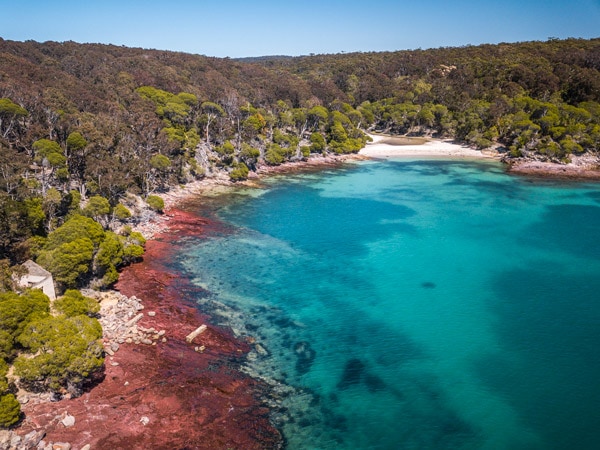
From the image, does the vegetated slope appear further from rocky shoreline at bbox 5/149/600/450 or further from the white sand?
rocky shoreline at bbox 5/149/600/450

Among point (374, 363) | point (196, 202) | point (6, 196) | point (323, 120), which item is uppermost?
point (323, 120)

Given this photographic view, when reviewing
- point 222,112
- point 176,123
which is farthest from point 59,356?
point 222,112

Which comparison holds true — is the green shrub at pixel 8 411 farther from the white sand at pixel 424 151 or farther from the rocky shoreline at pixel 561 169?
the white sand at pixel 424 151

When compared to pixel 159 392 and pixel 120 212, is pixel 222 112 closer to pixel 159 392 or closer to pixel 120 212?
pixel 120 212

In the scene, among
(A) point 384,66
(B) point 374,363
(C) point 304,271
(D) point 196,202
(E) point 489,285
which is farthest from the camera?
(A) point 384,66

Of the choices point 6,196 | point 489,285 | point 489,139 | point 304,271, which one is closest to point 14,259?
point 6,196

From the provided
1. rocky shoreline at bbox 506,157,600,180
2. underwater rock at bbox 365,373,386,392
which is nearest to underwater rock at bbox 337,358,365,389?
underwater rock at bbox 365,373,386,392

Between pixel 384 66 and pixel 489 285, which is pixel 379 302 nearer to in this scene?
pixel 489 285
